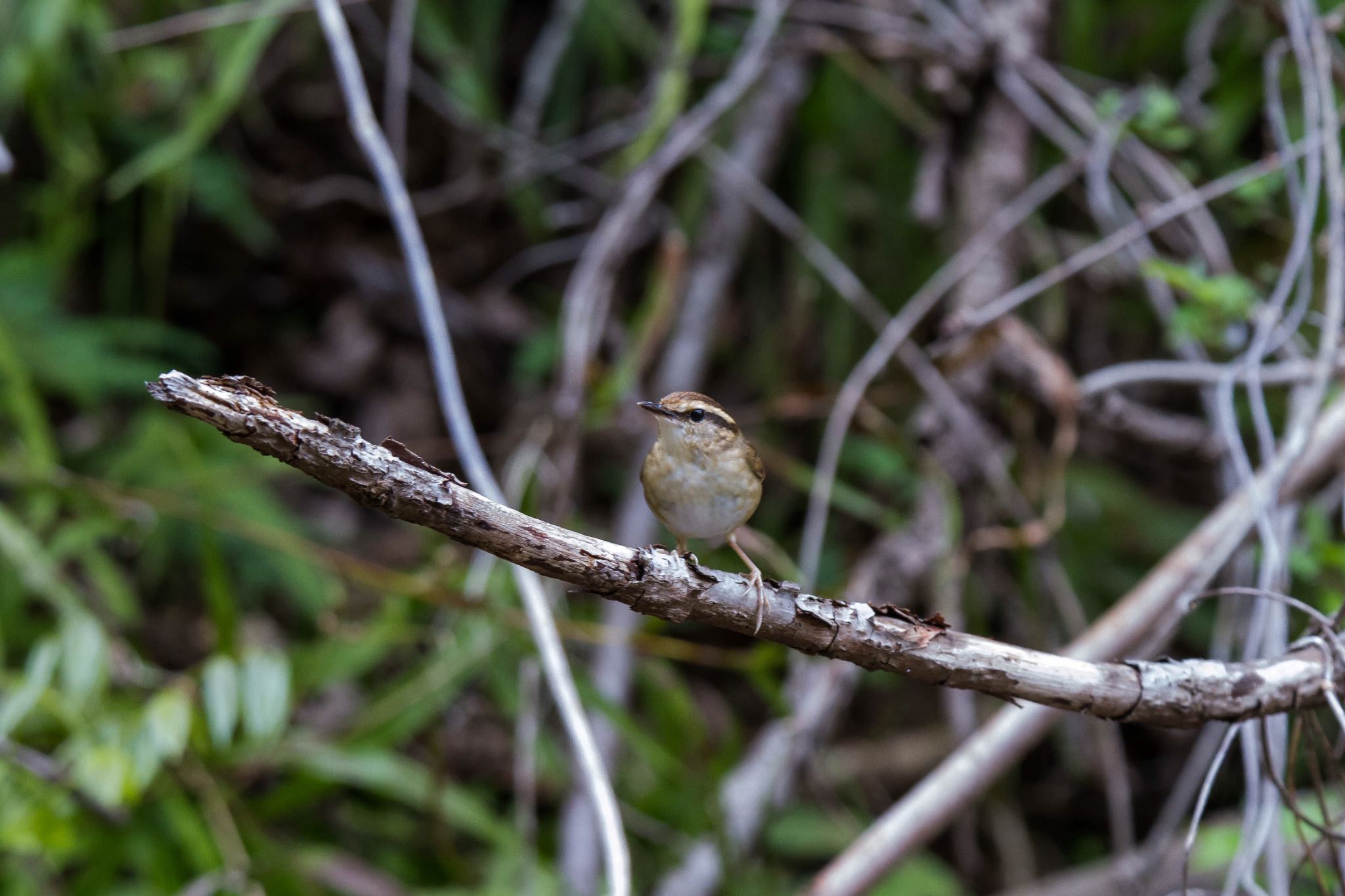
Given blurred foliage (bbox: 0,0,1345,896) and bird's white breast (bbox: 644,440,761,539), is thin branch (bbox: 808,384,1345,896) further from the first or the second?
bird's white breast (bbox: 644,440,761,539)

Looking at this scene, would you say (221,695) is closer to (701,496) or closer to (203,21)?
(701,496)

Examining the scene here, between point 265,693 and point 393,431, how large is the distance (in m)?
2.18

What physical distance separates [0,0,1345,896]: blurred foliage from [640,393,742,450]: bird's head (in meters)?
0.36

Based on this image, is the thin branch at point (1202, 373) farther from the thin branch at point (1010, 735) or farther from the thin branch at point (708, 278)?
the thin branch at point (708, 278)

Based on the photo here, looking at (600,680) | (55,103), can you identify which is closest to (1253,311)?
(600,680)

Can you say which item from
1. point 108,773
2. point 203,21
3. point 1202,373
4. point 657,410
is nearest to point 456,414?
point 657,410

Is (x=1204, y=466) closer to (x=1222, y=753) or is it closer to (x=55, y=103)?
(x=1222, y=753)

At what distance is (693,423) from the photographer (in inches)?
92.5

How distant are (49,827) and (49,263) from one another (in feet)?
6.59

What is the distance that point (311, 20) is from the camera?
417 centimetres

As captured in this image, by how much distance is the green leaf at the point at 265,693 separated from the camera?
109 inches

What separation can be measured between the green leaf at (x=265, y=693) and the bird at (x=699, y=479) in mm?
1237

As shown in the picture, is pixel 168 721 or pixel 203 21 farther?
pixel 203 21

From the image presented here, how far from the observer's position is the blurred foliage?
298 cm
